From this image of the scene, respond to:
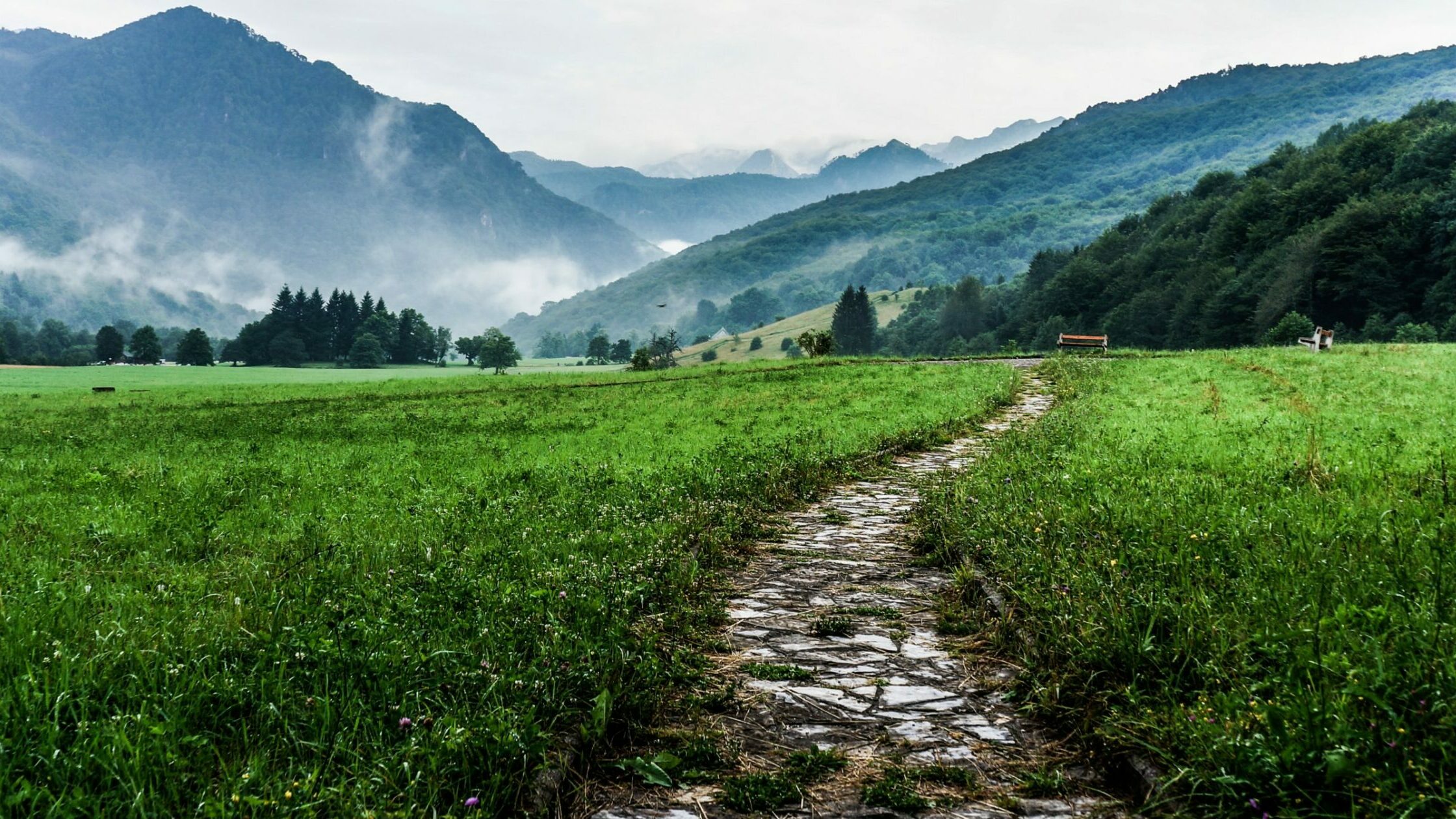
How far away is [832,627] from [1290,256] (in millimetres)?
103077

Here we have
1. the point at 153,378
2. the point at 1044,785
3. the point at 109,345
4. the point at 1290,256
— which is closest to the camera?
the point at 1044,785

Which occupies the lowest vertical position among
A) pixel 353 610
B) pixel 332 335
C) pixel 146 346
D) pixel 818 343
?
pixel 353 610

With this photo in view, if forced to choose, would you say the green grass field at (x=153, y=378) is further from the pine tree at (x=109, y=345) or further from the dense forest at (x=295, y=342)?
the pine tree at (x=109, y=345)

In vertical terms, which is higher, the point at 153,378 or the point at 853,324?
the point at 853,324

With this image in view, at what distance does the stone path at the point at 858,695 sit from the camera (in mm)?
3936

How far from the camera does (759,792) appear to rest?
397 centimetres

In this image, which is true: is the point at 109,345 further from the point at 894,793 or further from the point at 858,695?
the point at 894,793

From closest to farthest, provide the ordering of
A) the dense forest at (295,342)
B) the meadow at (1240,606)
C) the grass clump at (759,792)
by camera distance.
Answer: the meadow at (1240,606) → the grass clump at (759,792) → the dense forest at (295,342)

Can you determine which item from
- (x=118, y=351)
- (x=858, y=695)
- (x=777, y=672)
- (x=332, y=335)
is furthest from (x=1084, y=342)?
(x=118, y=351)

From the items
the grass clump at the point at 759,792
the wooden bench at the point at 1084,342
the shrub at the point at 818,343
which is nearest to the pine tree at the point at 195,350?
the shrub at the point at 818,343

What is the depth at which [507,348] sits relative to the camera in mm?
137000

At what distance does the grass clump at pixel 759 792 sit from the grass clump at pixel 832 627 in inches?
92.5

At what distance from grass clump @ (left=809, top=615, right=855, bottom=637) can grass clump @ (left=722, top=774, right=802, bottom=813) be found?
235cm

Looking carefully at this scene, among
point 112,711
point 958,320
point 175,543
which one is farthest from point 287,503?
point 958,320
